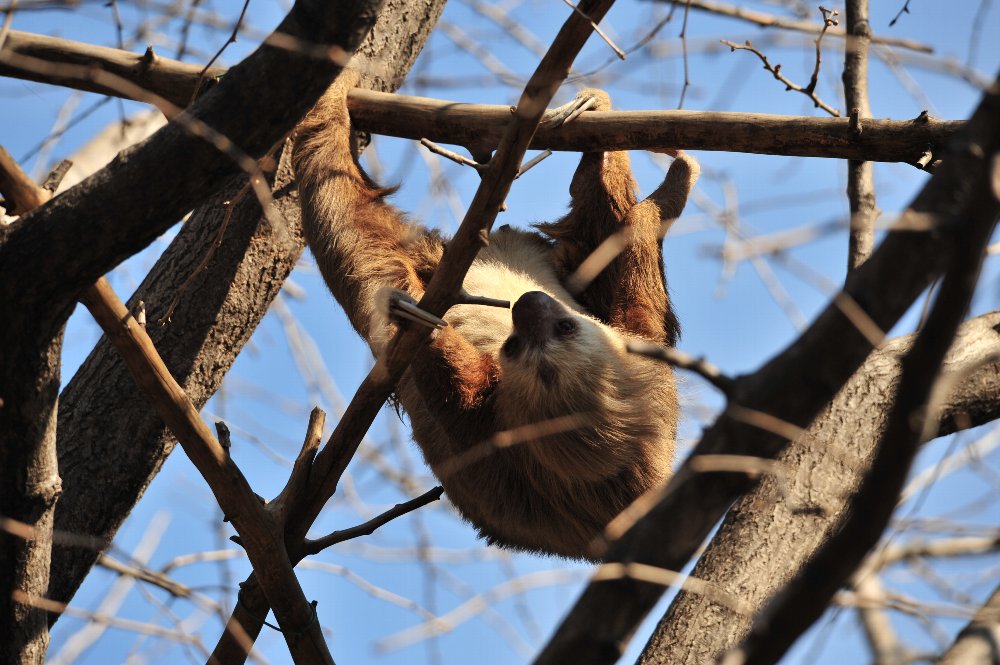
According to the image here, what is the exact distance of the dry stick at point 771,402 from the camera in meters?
2.46

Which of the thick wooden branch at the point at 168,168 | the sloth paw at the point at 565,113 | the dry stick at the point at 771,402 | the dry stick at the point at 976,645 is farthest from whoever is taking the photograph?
the sloth paw at the point at 565,113

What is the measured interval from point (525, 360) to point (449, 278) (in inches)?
79.8

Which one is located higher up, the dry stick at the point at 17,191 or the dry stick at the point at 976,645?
the dry stick at the point at 17,191

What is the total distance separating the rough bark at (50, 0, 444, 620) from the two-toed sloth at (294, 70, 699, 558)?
1.33 feet

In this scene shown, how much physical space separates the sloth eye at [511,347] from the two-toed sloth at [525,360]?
1cm

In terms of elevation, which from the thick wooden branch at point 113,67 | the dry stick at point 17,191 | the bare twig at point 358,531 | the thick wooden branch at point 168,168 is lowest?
the bare twig at point 358,531

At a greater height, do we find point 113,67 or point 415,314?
point 113,67

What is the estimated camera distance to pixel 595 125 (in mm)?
5445

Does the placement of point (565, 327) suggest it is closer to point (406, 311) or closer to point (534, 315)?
point (534, 315)

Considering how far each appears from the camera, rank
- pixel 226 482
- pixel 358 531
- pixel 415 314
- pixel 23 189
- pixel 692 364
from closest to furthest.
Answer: pixel 692 364, pixel 23 189, pixel 415 314, pixel 226 482, pixel 358 531

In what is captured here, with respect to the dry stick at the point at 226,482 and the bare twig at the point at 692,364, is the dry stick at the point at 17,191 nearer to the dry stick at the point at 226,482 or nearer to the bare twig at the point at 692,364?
the dry stick at the point at 226,482

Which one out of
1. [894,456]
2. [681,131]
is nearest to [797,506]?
[681,131]

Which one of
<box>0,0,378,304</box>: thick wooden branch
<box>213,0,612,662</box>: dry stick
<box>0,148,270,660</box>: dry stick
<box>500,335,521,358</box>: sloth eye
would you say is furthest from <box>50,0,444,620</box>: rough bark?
<box>0,0,378,304</box>: thick wooden branch

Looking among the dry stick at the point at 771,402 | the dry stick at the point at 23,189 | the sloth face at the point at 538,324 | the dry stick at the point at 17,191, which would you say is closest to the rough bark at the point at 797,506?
the sloth face at the point at 538,324
